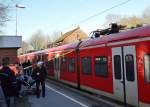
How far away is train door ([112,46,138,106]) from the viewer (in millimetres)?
13656

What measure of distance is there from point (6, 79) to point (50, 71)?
65.2ft

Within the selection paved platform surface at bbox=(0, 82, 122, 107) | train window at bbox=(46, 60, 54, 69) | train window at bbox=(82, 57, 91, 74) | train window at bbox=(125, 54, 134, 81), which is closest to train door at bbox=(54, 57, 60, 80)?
train window at bbox=(46, 60, 54, 69)

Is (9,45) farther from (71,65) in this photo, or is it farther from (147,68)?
(147,68)

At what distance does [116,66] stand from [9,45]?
11195 millimetres

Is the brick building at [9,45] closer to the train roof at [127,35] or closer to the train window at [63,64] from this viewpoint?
the train window at [63,64]

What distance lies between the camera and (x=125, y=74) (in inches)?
569

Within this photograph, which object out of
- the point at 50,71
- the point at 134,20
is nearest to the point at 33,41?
the point at 134,20

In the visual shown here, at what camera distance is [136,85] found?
13414 millimetres

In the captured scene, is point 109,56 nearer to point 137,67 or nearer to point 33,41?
point 137,67

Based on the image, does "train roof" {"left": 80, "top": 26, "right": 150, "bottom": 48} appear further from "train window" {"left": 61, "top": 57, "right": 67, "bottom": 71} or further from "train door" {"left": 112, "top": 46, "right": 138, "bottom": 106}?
"train window" {"left": 61, "top": 57, "right": 67, "bottom": 71}

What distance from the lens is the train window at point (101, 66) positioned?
17.2 m

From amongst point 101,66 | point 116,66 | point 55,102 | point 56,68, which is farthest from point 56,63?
point 116,66

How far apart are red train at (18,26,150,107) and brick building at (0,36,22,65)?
349cm

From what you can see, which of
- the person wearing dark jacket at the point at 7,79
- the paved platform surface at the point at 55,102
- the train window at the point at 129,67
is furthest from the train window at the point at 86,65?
the person wearing dark jacket at the point at 7,79
